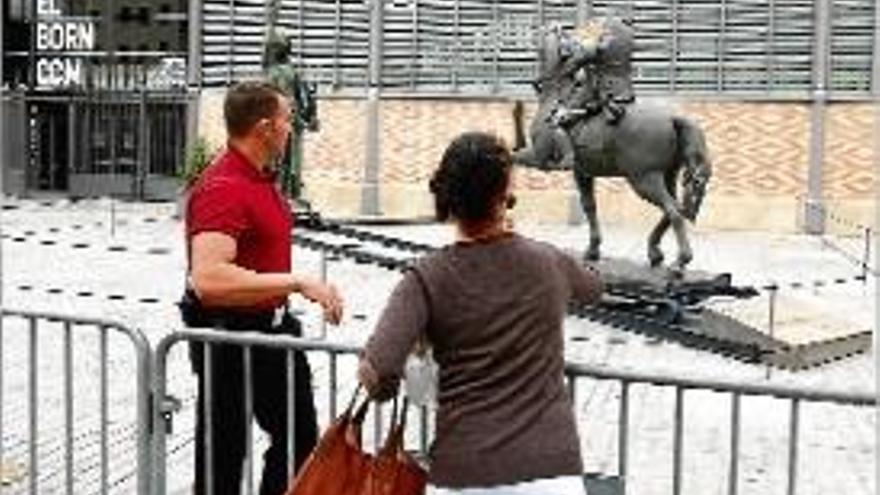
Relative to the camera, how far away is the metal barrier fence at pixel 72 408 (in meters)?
6.28

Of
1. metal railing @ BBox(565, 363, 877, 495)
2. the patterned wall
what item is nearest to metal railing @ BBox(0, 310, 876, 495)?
metal railing @ BBox(565, 363, 877, 495)

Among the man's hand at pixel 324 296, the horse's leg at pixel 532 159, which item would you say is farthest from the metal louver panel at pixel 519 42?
the man's hand at pixel 324 296

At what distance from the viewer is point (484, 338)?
14.7 feet

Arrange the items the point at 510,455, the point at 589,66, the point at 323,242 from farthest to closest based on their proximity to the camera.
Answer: the point at 323,242
the point at 589,66
the point at 510,455

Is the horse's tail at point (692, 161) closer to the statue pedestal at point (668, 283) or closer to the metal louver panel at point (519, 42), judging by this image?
the statue pedestal at point (668, 283)

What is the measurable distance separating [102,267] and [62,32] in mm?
15178

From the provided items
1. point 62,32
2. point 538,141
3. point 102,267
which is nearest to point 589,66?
point 538,141

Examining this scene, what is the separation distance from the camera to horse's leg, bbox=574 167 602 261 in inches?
594

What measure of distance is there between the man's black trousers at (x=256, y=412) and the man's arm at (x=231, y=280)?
Answer: 251mm

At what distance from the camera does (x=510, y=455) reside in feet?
14.5

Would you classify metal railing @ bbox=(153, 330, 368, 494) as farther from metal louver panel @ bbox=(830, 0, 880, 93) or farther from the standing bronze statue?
metal louver panel @ bbox=(830, 0, 880, 93)

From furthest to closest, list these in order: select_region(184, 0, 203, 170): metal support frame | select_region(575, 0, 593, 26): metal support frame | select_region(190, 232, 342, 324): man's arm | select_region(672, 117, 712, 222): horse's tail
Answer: select_region(184, 0, 203, 170): metal support frame < select_region(575, 0, 593, 26): metal support frame < select_region(672, 117, 712, 222): horse's tail < select_region(190, 232, 342, 324): man's arm

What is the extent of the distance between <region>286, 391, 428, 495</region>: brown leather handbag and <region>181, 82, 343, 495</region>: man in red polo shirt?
877mm

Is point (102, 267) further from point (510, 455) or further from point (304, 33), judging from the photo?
point (510, 455)
